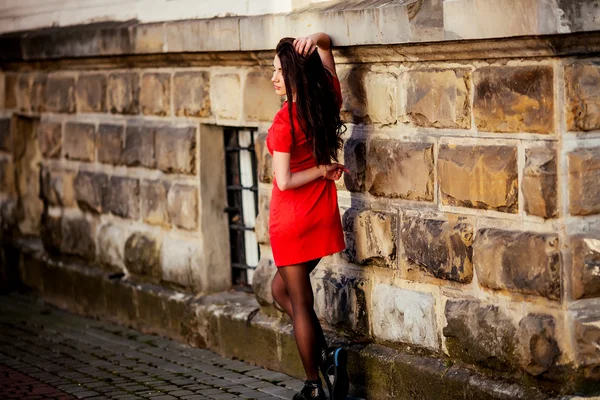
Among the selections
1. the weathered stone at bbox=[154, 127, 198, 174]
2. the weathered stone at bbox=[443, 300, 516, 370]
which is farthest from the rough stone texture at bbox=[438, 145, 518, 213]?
the weathered stone at bbox=[154, 127, 198, 174]

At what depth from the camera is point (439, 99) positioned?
6.31 meters

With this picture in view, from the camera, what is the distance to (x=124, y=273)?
9.89 m

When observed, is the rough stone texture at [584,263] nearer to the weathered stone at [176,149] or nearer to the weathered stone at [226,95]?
the weathered stone at [226,95]

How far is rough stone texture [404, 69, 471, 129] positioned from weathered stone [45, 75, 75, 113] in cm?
476

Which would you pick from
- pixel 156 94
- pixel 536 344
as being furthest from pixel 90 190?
pixel 536 344

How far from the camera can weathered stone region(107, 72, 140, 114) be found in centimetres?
958

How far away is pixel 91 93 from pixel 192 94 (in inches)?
70.0

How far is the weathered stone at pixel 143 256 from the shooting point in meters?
9.38

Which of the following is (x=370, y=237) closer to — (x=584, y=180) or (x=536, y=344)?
(x=536, y=344)

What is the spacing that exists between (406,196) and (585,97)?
1350 millimetres

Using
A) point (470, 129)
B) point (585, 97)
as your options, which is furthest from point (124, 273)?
point (585, 97)

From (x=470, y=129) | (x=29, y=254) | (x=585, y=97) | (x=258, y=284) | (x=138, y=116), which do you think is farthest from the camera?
(x=29, y=254)

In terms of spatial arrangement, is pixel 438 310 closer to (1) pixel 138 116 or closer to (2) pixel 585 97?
(2) pixel 585 97

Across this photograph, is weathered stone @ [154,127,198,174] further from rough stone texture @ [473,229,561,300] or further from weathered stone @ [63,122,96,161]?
rough stone texture @ [473,229,561,300]
